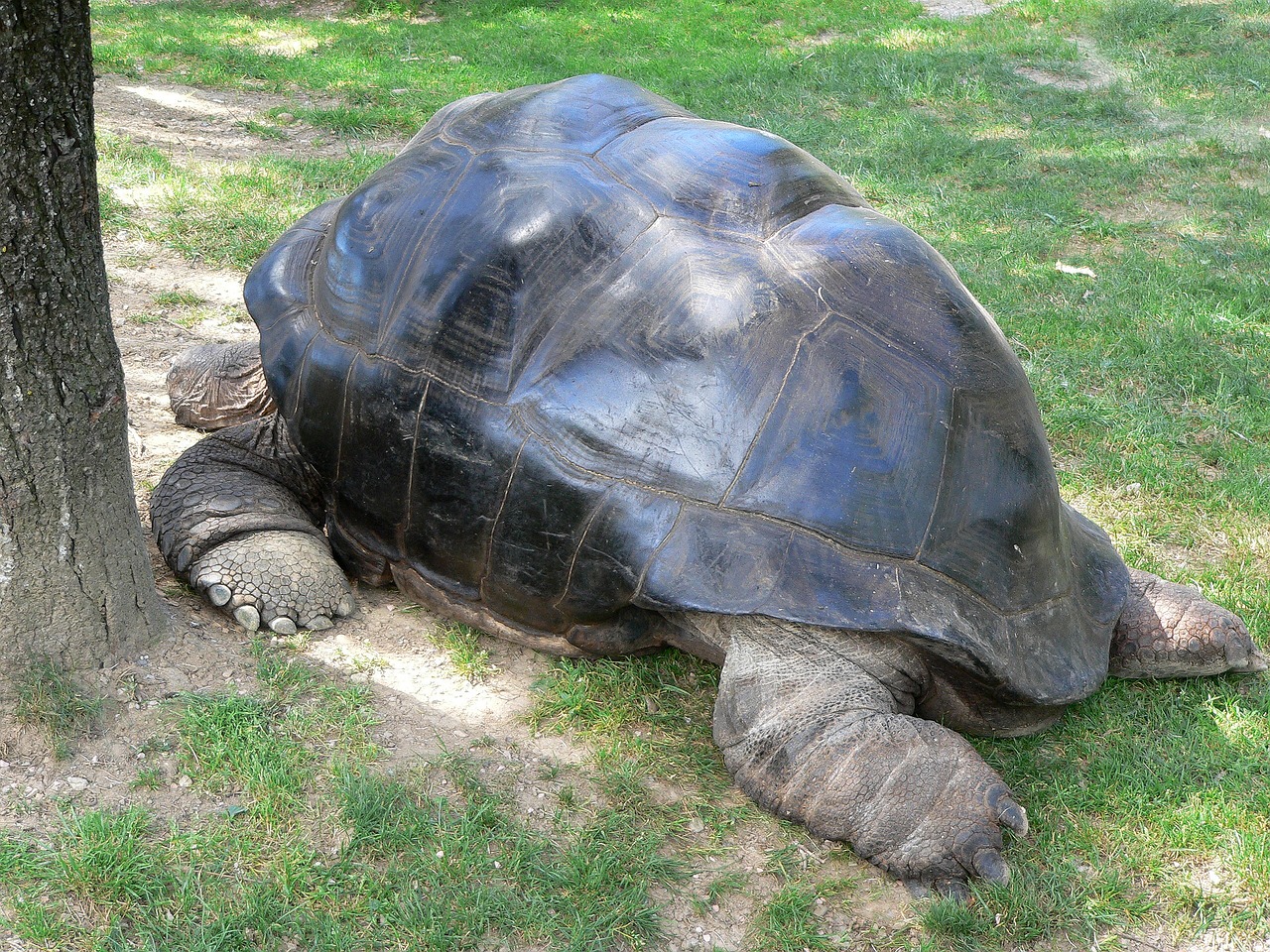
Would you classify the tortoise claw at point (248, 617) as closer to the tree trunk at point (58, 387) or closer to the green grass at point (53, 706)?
the tree trunk at point (58, 387)

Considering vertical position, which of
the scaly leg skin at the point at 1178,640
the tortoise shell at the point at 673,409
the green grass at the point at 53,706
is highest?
the tortoise shell at the point at 673,409

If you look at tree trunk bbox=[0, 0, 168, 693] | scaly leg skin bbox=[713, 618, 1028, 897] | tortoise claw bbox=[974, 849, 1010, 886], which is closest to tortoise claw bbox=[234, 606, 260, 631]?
tree trunk bbox=[0, 0, 168, 693]

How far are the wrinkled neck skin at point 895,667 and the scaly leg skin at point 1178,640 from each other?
0.34 metres

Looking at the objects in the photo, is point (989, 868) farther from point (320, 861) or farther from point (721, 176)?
point (721, 176)

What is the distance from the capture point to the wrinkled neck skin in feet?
10.2

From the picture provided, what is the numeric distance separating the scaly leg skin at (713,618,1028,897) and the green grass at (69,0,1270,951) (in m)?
0.12

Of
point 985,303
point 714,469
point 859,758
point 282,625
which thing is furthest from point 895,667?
point 985,303

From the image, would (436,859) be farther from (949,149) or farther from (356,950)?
(949,149)

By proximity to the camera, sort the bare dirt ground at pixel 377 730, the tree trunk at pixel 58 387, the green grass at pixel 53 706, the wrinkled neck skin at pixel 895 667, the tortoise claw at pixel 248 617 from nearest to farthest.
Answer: the tree trunk at pixel 58 387 < the bare dirt ground at pixel 377 730 < the green grass at pixel 53 706 < the wrinkled neck skin at pixel 895 667 < the tortoise claw at pixel 248 617

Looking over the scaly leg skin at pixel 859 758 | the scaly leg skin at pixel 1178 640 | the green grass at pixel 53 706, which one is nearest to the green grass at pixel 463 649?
the scaly leg skin at pixel 859 758

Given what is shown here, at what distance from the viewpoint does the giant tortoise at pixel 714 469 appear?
118 inches

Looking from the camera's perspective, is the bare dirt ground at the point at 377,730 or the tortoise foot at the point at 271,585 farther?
the tortoise foot at the point at 271,585

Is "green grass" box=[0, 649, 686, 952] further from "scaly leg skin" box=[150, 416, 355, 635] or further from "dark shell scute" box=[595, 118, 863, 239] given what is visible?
"dark shell scute" box=[595, 118, 863, 239]

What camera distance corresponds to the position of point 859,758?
115 inches
